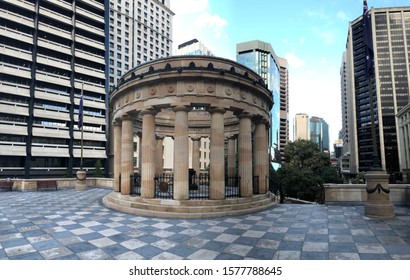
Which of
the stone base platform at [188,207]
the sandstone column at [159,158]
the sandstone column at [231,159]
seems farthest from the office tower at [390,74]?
the stone base platform at [188,207]

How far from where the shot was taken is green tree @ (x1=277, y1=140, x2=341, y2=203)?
28.9 m

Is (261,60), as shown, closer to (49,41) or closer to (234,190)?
(49,41)

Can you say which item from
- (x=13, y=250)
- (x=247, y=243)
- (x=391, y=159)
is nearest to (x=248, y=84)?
(x=247, y=243)

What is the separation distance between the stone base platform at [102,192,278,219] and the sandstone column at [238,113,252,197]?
639mm

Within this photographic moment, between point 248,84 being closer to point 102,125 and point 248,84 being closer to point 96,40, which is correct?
point 102,125

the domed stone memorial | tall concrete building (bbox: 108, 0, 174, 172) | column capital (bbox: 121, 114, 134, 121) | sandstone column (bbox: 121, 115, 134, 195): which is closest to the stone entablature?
the domed stone memorial

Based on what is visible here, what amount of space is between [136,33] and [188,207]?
8236 cm

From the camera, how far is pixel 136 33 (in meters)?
79.9

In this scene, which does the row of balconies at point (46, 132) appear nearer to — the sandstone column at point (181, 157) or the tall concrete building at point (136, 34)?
the tall concrete building at point (136, 34)

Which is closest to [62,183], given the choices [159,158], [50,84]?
[159,158]

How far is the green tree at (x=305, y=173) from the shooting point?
94.8 feet

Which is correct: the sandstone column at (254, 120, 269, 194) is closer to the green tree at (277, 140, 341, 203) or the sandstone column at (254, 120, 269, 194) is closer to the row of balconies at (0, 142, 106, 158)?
the green tree at (277, 140, 341, 203)

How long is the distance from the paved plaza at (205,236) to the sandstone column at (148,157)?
176 cm

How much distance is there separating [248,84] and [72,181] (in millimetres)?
23069
